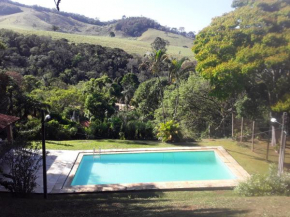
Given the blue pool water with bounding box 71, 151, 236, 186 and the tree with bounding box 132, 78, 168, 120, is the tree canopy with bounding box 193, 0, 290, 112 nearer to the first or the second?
the blue pool water with bounding box 71, 151, 236, 186

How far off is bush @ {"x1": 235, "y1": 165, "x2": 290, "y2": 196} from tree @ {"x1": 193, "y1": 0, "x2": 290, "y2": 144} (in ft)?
17.7

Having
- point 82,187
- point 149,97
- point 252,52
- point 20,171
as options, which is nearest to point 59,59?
point 149,97

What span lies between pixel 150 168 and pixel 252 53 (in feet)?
23.0

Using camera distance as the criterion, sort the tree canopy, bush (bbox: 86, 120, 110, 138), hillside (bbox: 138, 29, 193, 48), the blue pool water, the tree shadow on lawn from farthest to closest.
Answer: hillside (bbox: 138, 29, 193, 48)
bush (bbox: 86, 120, 110, 138)
the tree shadow on lawn
the tree canopy
the blue pool water

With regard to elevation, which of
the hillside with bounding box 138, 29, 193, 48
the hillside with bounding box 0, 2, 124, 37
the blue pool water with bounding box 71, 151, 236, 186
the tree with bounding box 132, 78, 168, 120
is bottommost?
the blue pool water with bounding box 71, 151, 236, 186

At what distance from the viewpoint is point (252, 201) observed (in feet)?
22.7

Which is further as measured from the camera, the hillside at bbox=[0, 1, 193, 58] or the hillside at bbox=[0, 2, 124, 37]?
the hillside at bbox=[0, 2, 124, 37]

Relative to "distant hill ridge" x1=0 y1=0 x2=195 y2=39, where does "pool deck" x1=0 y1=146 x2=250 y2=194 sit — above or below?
below

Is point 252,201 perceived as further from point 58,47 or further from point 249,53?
point 58,47

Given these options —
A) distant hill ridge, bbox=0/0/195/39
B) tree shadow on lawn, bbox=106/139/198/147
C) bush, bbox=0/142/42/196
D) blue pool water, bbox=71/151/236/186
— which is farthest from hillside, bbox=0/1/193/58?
bush, bbox=0/142/42/196

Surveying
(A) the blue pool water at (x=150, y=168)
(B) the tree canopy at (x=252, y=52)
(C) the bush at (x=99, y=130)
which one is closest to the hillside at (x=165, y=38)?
(C) the bush at (x=99, y=130)

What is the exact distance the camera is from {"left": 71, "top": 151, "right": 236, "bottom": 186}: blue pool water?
11.1 metres

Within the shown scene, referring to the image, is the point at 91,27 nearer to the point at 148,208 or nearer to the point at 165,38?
the point at 165,38

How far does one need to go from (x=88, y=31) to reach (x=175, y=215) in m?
110
